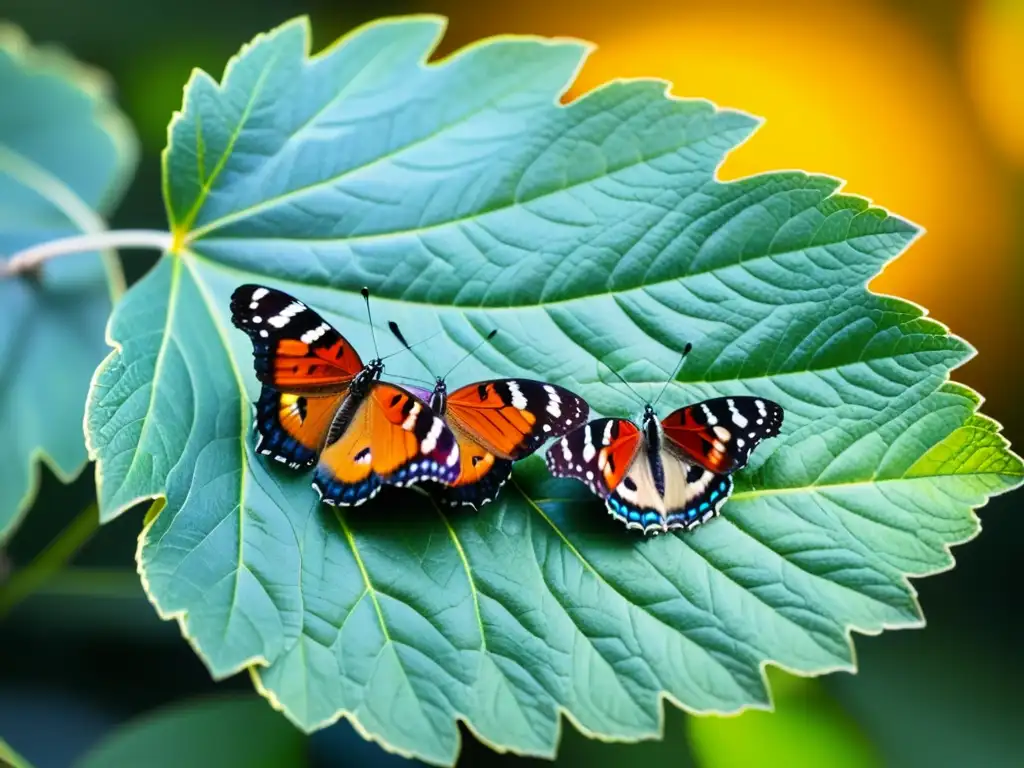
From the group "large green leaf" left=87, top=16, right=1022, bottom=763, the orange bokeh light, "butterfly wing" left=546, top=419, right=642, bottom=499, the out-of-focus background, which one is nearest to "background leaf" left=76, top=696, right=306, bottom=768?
the out-of-focus background

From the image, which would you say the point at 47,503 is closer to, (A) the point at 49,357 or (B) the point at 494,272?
(A) the point at 49,357

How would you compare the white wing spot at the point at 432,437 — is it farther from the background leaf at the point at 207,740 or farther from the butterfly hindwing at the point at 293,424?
the background leaf at the point at 207,740

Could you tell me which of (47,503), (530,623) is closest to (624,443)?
(530,623)

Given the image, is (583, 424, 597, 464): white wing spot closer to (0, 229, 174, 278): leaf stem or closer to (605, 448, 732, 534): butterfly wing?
(605, 448, 732, 534): butterfly wing

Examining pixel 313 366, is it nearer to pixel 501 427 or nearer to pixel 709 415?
pixel 501 427

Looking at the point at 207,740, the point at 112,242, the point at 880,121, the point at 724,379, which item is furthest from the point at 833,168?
the point at 207,740
